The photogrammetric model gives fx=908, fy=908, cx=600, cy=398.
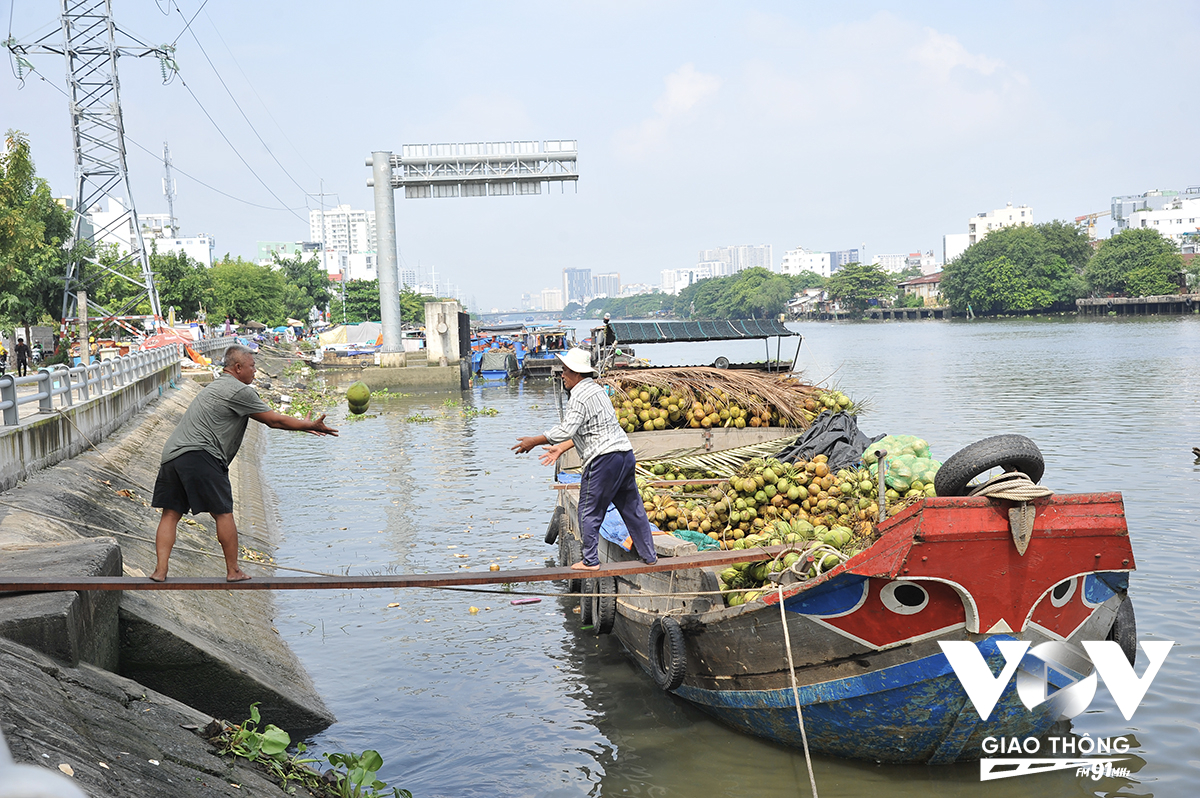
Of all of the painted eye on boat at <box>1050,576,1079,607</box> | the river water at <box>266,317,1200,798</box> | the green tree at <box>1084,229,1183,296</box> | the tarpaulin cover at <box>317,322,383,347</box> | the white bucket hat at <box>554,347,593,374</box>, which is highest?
the green tree at <box>1084,229,1183,296</box>

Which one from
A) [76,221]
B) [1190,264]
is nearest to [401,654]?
[76,221]

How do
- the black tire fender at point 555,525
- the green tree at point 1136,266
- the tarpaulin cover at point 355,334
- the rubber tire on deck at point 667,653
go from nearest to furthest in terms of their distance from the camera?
the rubber tire on deck at point 667,653 → the black tire fender at point 555,525 → the tarpaulin cover at point 355,334 → the green tree at point 1136,266

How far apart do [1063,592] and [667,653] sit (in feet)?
9.40

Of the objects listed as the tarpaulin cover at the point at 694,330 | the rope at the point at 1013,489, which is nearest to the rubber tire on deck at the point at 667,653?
the rope at the point at 1013,489

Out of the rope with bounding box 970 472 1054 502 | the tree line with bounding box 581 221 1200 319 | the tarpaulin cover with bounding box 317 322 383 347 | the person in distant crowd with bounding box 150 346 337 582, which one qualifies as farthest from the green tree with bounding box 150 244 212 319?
the rope with bounding box 970 472 1054 502

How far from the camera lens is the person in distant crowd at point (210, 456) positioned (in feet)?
20.0

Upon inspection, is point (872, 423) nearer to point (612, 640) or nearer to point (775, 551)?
point (612, 640)

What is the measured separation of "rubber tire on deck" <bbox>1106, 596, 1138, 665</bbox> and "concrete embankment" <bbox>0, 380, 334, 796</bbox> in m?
5.62

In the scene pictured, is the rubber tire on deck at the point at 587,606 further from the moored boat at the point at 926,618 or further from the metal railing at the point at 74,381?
the metal railing at the point at 74,381

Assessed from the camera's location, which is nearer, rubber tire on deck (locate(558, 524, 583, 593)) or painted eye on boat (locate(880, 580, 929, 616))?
painted eye on boat (locate(880, 580, 929, 616))

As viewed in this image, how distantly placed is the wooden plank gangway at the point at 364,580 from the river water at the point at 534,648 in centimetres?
165

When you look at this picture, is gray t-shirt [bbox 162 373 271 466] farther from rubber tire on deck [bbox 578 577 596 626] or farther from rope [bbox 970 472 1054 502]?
rope [bbox 970 472 1054 502]

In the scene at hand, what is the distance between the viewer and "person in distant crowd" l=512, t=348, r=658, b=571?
253 inches

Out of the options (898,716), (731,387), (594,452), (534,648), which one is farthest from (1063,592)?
(731,387)
